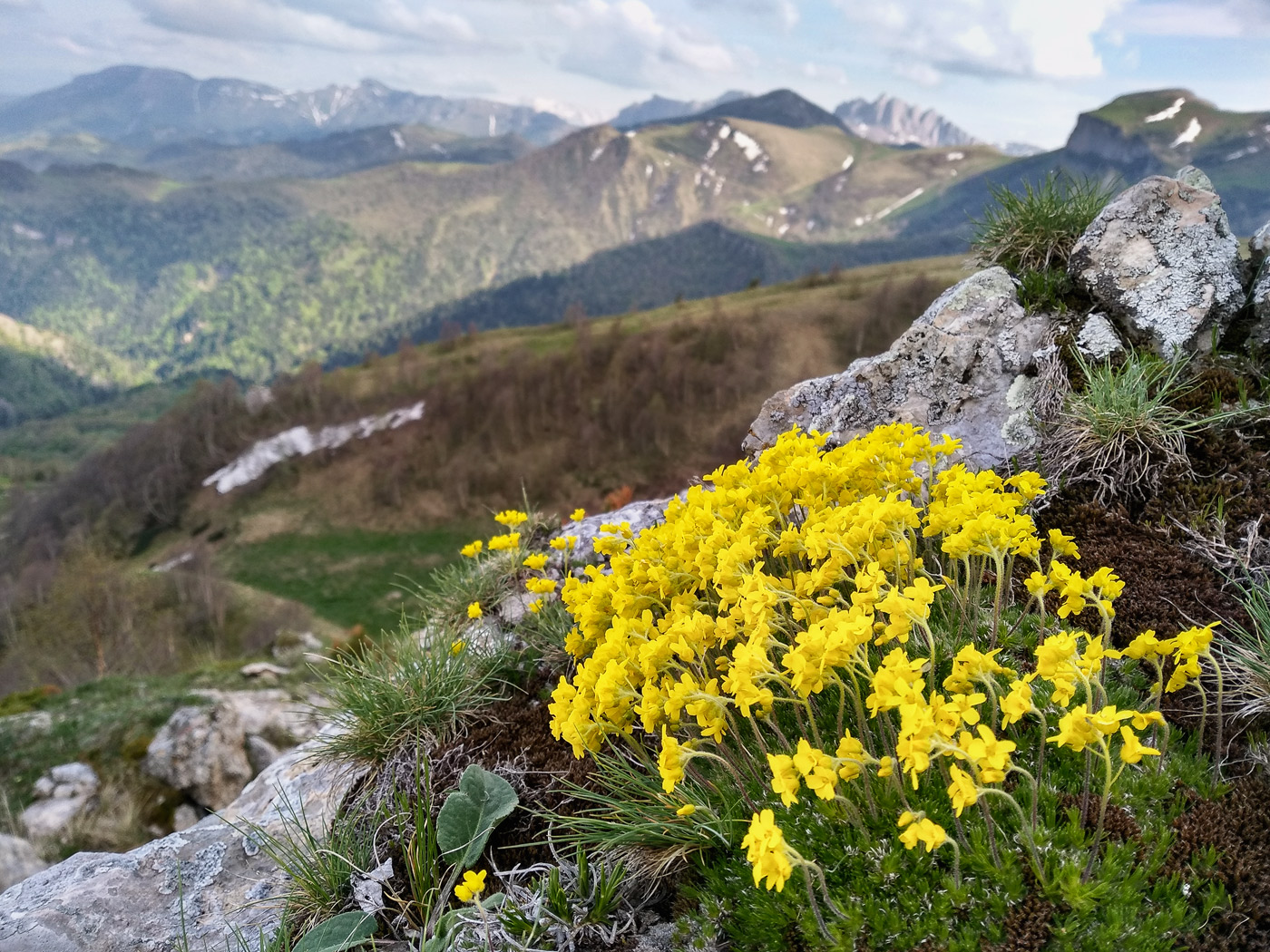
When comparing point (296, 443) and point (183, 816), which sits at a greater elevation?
point (183, 816)

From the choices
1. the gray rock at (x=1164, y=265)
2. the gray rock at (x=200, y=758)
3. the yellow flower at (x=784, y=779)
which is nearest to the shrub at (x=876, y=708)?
the yellow flower at (x=784, y=779)

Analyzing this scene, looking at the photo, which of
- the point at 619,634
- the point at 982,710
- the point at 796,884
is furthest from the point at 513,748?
the point at 982,710

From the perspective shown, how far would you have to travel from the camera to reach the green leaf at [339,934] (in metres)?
3.86

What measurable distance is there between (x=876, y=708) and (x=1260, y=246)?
7.77 m

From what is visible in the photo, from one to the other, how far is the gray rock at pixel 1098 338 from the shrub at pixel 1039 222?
1.18 metres

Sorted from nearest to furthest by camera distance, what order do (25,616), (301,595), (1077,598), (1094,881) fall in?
(1094,881) → (1077,598) → (25,616) → (301,595)

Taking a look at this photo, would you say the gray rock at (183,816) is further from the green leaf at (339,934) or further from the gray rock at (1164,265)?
the gray rock at (1164,265)

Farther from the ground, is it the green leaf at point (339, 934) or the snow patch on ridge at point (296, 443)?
the green leaf at point (339, 934)

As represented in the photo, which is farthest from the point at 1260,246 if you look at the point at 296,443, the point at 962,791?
the point at 296,443

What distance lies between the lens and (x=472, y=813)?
4527 mm

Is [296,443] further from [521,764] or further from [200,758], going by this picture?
[521,764]

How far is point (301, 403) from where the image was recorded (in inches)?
4961

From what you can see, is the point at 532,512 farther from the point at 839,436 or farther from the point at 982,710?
the point at 982,710

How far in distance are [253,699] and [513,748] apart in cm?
1914
